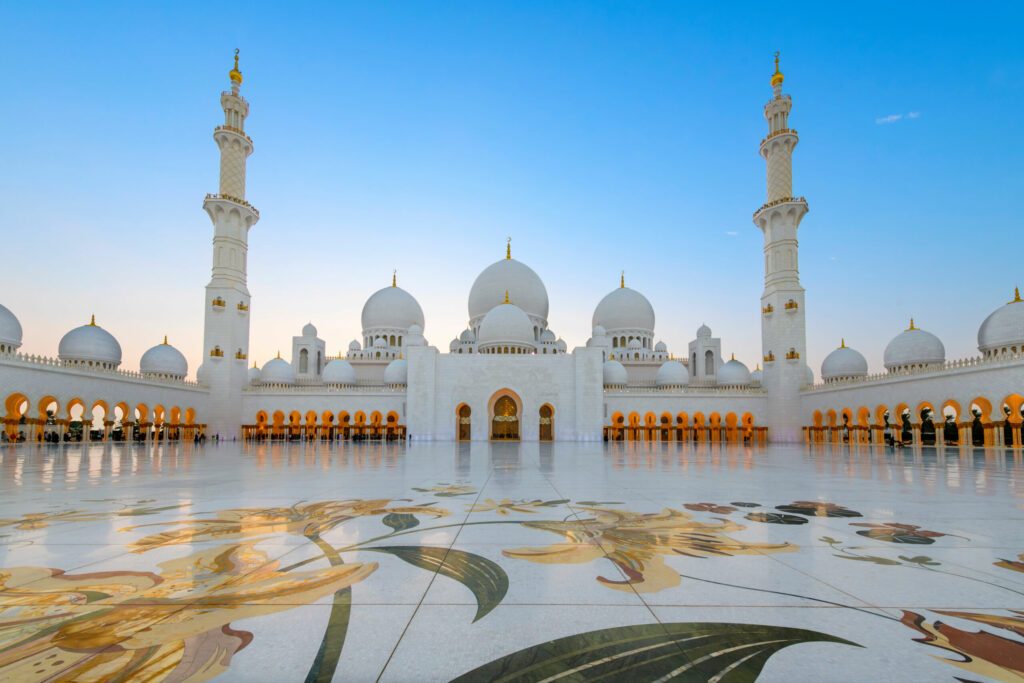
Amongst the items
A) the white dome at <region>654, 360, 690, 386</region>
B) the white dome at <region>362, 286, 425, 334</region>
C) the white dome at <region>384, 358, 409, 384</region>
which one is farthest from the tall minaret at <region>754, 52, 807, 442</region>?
the white dome at <region>362, 286, 425, 334</region>

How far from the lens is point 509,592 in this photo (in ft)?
8.54

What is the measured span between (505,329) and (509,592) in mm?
32081

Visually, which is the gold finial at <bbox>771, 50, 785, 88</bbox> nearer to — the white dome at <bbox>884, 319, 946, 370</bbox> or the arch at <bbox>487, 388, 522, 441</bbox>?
the white dome at <bbox>884, 319, 946, 370</bbox>

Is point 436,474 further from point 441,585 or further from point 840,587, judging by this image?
point 840,587

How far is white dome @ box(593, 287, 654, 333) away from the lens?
144 ft

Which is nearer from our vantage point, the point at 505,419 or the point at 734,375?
the point at 505,419

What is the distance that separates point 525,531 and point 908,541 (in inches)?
99.0

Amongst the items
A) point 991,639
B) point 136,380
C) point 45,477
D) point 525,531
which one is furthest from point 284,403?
point 991,639

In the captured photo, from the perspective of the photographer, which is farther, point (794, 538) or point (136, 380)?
point (136, 380)

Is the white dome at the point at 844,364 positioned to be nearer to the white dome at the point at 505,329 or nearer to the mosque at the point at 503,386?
the mosque at the point at 503,386

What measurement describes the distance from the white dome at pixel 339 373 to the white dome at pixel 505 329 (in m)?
10.1

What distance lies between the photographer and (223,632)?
2078mm

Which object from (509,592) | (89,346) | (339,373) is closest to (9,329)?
(89,346)

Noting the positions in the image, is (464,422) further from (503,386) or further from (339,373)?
(339,373)
